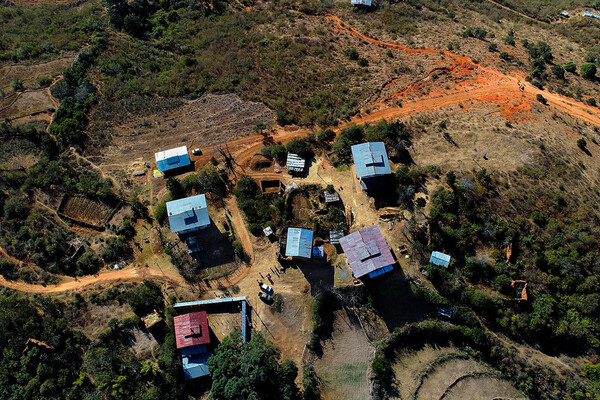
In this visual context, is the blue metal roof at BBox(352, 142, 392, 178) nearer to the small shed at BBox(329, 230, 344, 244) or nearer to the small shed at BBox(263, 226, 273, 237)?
the small shed at BBox(329, 230, 344, 244)

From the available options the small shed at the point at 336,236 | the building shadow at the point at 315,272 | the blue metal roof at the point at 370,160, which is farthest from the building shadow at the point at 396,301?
the blue metal roof at the point at 370,160

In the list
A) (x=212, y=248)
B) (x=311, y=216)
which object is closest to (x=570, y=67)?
(x=311, y=216)

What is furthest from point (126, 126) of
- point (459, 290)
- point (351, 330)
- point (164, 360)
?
point (459, 290)

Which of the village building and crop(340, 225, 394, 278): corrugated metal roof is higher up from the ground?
the village building

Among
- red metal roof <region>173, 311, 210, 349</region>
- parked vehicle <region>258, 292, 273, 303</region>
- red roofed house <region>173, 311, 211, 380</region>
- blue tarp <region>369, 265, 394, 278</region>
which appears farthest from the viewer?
parked vehicle <region>258, 292, 273, 303</region>

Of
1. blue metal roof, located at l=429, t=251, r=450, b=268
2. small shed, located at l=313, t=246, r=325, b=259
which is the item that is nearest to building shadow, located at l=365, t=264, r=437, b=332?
blue metal roof, located at l=429, t=251, r=450, b=268

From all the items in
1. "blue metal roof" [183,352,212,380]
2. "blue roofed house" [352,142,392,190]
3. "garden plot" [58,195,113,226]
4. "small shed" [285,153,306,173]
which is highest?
"blue roofed house" [352,142,392,190]
